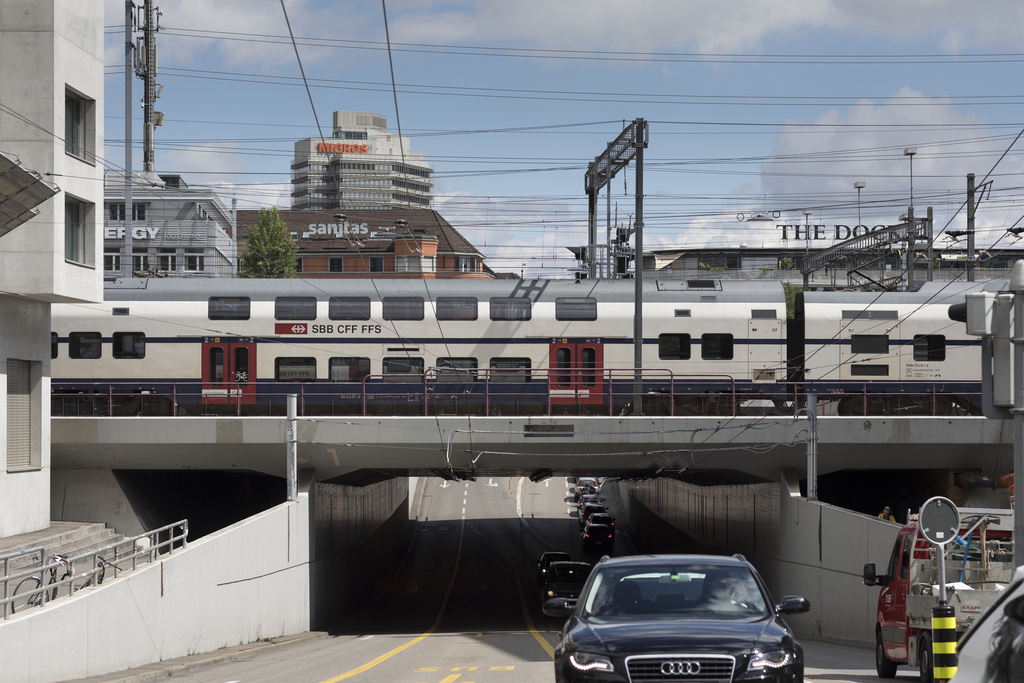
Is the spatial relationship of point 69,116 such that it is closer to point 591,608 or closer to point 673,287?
point 673,287

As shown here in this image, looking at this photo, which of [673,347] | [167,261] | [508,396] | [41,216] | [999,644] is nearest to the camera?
[999,644]

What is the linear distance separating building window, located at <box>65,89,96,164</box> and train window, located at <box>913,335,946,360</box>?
24681mm

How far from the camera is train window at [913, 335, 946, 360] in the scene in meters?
31.8

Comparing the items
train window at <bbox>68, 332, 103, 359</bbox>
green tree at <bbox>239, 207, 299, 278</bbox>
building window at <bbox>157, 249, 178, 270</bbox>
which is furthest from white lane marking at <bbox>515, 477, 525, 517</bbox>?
train window at <bbox>68, 332, 103, 359</bbox>

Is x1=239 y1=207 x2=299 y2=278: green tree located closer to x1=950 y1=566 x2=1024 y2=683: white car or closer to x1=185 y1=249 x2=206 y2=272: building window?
x1=185 y1=249 x2=206 y2=272: building window

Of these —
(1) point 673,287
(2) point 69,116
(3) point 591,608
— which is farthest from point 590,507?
(3) point 591,608

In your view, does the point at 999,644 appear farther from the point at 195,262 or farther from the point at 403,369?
the point at 195,262

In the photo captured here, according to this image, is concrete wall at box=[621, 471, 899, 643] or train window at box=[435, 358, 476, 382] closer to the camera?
concrete wall at box=[621, 471, 899, 643]

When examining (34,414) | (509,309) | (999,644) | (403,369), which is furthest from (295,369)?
(999,644)

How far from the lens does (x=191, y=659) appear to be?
18.5 metres

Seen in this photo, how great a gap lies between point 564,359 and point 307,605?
10.7m

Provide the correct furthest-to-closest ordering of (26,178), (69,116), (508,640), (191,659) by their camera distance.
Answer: (69,116) → (508,640) → (26,178) → (191,659)

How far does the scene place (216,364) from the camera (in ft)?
104

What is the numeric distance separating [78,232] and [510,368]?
12907 mm
